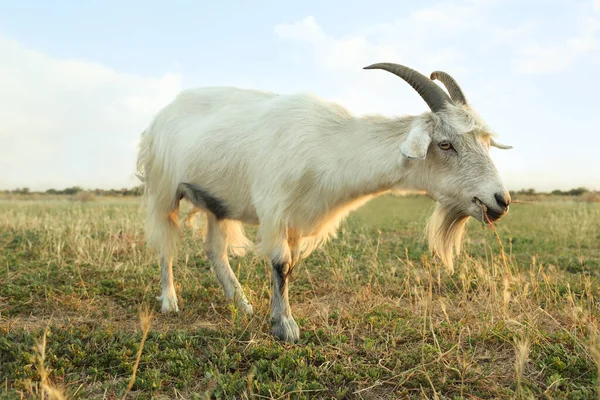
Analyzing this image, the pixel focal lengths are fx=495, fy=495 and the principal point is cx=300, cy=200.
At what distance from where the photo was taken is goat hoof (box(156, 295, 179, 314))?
4691 millimetres

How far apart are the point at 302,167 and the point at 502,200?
Result: 147 cm

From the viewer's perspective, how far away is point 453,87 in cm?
392

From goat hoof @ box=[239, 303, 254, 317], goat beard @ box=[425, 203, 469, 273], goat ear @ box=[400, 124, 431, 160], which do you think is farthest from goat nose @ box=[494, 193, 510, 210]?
goat hoof @ box=[239, 303, 254, 317]

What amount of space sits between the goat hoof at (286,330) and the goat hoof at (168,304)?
1.29 metres

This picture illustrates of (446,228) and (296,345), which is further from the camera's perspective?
(446,228)

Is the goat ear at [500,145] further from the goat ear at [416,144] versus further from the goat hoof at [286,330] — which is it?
the goat hoof at [286,330]

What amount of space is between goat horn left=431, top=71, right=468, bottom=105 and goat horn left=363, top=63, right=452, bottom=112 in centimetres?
22

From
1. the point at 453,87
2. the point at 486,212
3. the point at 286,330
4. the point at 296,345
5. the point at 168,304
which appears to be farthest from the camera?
the point at 168,304

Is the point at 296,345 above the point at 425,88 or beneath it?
beneath

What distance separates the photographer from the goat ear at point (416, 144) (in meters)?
3.22

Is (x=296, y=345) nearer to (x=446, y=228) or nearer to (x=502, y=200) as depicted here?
(x=446, y=228)

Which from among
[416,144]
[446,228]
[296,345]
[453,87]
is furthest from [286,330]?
[453,87]

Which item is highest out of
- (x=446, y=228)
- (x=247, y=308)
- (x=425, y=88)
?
(x=425, y=88)

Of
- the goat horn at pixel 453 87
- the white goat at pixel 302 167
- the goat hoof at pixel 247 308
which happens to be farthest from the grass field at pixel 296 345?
the goat horn at pixel 453 87
